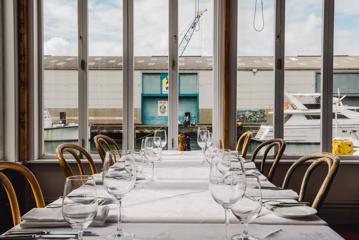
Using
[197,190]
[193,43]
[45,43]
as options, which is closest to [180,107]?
[193,43]

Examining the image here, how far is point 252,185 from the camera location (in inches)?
42.3

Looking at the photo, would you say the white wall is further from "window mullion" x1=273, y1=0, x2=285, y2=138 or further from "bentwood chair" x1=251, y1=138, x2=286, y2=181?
"window mullion" x1=273, y1=0, x2=285, y2=138

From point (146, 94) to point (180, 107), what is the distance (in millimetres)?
336

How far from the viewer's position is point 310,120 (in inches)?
155

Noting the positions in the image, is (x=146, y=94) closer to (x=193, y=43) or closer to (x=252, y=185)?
(x=193, y=43)

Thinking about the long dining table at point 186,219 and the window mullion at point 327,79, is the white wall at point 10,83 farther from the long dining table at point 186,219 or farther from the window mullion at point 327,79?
the window mullion at point 327,79

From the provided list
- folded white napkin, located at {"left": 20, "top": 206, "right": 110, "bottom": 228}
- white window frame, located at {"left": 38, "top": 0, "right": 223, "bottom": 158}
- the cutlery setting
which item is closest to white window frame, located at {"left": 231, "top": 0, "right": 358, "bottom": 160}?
white window frame, located at {"left": 38, "top": 0, "right": 223, "bottom": 158}

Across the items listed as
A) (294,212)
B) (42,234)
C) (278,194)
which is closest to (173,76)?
(278,194)

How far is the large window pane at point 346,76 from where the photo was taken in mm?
3908

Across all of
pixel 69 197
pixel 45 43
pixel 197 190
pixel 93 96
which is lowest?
pixel 197 190

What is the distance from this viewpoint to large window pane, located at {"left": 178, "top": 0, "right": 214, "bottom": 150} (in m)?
3.96

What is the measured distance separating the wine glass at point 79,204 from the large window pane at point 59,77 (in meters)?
3.02

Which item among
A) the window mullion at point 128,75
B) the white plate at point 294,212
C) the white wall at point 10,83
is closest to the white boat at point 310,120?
the window mullion at point 128,75

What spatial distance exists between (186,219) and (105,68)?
9.48 ft
